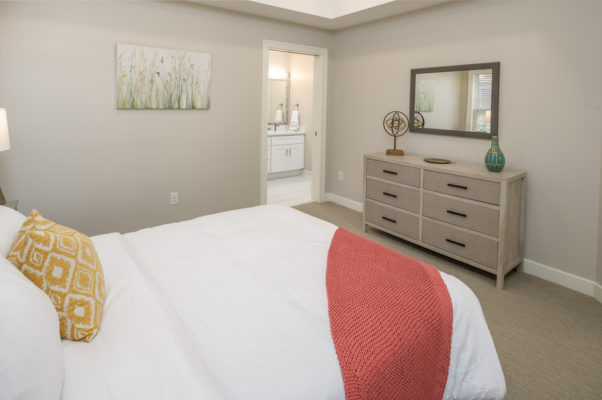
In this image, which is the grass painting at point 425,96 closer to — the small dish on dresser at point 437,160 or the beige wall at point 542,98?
the beige wall at point 542,98

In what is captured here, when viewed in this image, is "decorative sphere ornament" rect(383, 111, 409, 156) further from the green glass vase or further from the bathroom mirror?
the bathroom mirror

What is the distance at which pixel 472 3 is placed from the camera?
11.2ft

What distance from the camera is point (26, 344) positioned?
88 cm

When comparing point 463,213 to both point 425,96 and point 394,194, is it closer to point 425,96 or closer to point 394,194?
point 394,194

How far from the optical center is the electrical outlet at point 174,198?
3967mm

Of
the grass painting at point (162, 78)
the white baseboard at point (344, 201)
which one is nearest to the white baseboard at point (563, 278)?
the white baseboard at point (344, 201)

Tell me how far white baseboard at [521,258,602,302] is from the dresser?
5.2 inches

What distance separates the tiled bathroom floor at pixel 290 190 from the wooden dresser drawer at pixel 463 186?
7.44ft

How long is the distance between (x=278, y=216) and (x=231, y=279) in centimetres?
96

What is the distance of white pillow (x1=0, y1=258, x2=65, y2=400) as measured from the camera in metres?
0.81

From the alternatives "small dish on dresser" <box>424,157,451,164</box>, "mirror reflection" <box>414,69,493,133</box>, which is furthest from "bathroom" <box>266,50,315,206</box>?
"small dish on dresser" <box>424,157,451,164</box>

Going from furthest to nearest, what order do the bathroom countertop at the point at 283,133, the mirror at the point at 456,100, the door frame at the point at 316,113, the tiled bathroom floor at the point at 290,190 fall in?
the bathroom countertop at the point at 283,133 < the tiled bathroom floor at the point at 290,190 < the door frame at the point at 316,113 < the mirror at the point at 456,100

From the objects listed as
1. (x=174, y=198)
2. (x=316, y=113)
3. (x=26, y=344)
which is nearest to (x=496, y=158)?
(x=316, y=113)

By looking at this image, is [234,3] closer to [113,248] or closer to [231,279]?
[113,248]
